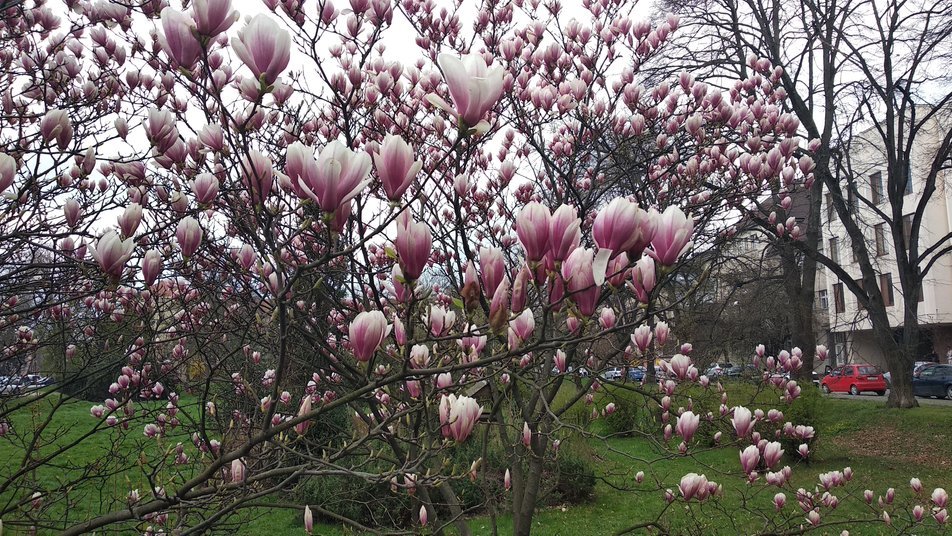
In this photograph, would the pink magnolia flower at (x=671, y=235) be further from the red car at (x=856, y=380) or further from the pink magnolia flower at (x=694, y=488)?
the red car at (x=856, y=380)

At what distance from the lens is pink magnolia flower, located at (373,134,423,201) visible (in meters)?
1.23

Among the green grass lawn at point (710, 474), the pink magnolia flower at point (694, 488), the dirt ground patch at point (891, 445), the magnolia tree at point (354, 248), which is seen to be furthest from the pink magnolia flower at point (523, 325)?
the dirt ground patch at point (891, 445)

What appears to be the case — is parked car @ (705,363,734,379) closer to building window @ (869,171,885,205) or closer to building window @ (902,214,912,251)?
building window @ (869,171,885,205)

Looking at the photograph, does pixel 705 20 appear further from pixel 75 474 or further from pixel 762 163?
pixel 75 474

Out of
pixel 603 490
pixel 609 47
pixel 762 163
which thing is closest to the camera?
pixel 762 163

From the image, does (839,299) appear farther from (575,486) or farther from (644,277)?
(644,277)

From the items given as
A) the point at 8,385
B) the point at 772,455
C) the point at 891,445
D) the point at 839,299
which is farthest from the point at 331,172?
the point at 839,299

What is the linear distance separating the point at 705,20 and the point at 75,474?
13.4 m

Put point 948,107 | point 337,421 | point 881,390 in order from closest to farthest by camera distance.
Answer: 1. point 337,421
2. point 948,107
3. point 881,390

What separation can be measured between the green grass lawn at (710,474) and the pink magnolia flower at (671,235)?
13.8 ft

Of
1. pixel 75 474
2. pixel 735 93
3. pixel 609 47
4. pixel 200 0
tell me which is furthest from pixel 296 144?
pixel 75 474

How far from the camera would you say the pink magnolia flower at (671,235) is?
4.05ft

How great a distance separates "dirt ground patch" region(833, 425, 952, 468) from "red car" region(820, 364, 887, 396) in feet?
36.5

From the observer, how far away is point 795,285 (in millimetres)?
14273
